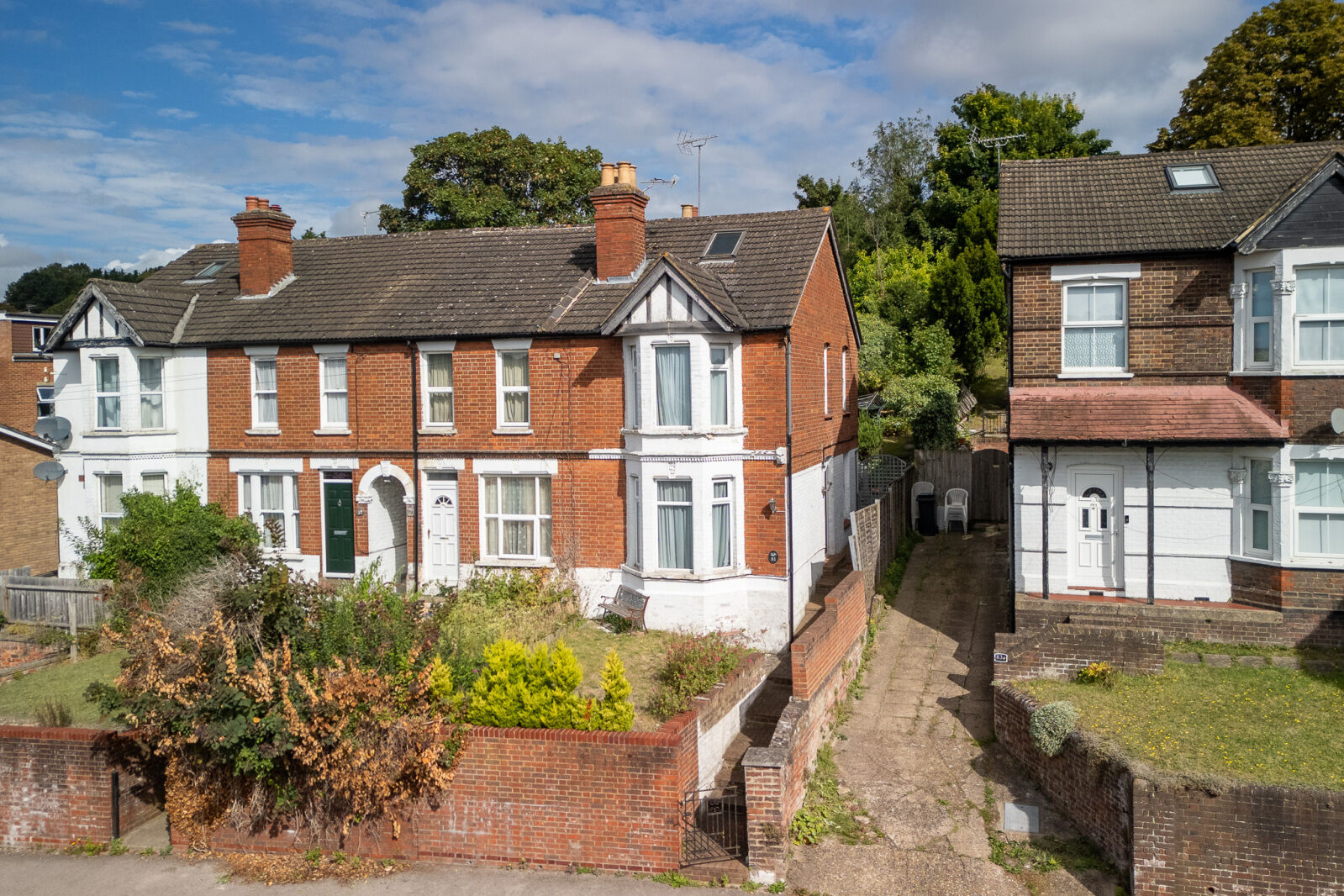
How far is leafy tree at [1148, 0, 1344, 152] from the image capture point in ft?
104

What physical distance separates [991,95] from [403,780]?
149 feet

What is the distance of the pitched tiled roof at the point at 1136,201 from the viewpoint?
54.6 ft

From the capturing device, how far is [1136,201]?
1767 cm

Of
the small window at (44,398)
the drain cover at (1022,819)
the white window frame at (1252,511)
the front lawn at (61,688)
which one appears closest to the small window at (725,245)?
the white window frame at (1252,511)

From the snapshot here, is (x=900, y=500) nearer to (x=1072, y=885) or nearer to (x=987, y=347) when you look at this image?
(x=987, y=347)

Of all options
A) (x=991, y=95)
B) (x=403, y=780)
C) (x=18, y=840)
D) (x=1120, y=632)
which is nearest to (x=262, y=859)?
(x=403, y=780)

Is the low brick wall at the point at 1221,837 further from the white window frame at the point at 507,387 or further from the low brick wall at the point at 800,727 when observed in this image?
the white window frame at the point at 507,387

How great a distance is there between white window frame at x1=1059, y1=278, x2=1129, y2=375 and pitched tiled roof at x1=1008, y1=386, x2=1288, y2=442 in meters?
0.34

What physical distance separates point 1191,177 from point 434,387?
52.4ft

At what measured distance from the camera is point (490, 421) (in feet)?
65.5

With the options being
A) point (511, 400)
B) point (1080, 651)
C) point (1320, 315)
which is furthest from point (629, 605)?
point (1320, 315)

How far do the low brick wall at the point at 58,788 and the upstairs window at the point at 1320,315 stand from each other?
19259mm

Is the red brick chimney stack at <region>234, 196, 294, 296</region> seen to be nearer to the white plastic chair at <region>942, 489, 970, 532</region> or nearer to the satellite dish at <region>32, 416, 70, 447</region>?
the satellite dish at <region>32, 416, 70, 447</region>

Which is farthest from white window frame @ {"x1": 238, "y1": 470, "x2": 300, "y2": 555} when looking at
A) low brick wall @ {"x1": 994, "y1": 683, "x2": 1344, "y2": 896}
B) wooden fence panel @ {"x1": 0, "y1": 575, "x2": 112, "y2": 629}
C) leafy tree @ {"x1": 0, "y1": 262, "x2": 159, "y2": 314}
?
leafy tree @ {"x1": 0, "y1": 262, "x2": 159, "y2": 314}
